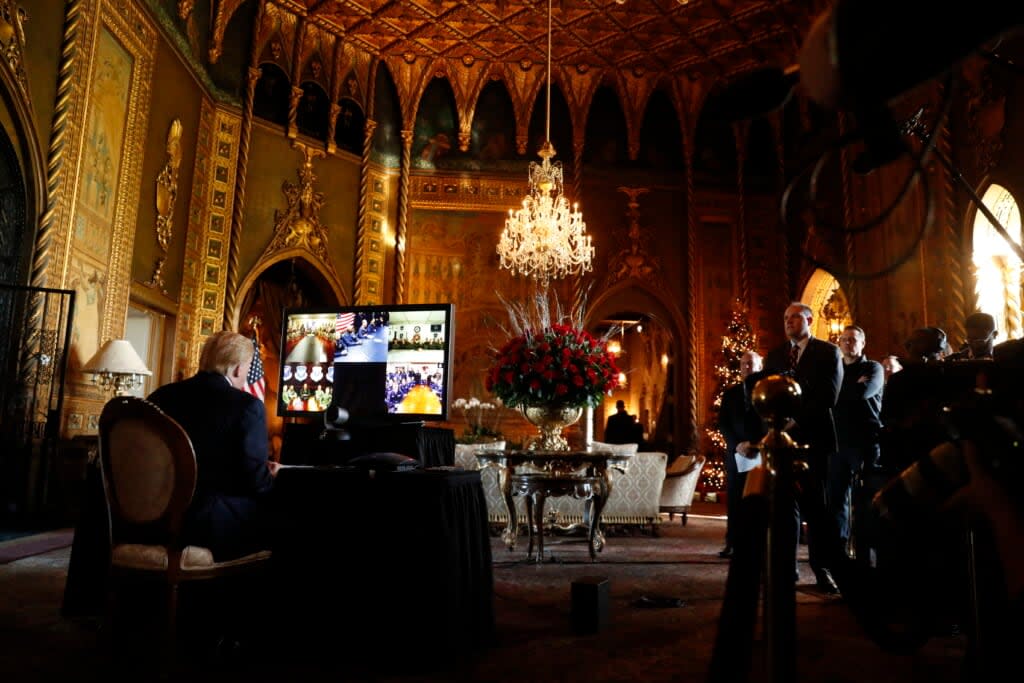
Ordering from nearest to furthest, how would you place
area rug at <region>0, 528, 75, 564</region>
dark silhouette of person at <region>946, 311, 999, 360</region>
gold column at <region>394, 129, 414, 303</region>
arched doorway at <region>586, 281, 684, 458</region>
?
dark silhouette of person at <region>946, 311, 999, 360</region>, area rug at <region>0, 528, 75, 564</region>, gold column at <region>394, 129, 414, 303</region>, arched doorway at <region>586, 281, 684, 458</region>

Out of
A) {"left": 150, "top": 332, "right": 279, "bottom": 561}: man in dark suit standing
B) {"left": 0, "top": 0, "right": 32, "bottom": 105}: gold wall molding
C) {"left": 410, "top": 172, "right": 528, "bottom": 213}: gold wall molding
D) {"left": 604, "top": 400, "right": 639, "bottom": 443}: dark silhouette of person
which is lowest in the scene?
{"left": 150, "top": 332, "right": 279, "bottom": 561}: man in dark suit standing

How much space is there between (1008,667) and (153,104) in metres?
8.94

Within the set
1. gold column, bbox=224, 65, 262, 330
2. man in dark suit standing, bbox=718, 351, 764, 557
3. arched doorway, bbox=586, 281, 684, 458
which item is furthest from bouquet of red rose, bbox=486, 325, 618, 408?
gold column, bbox=224, 65, 262, 330

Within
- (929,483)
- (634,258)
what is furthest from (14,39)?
(634,258)

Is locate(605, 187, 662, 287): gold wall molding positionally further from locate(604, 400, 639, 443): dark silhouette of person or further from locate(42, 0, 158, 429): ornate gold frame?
locate(42, 0, 158, 429): ornate gold frame

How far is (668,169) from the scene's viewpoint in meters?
12.2

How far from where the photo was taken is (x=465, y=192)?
38.7ft

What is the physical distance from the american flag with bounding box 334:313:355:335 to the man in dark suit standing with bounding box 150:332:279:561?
157 cm

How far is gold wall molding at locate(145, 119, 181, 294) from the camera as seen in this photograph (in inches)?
328

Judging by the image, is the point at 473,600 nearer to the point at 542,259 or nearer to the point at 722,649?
the point at 722,649

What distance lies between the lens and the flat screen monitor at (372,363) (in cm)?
388

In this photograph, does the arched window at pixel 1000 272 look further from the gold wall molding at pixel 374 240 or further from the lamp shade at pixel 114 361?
the lamp shade at pixel 114 361

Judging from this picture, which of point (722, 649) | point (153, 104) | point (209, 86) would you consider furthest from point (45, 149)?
point (722, 649)

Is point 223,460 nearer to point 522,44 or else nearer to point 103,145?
point 103,145
